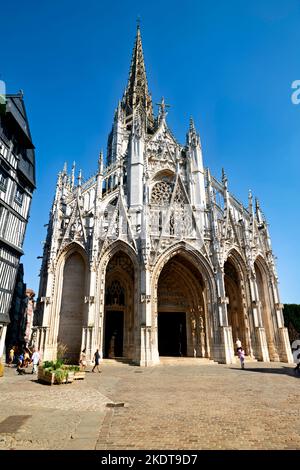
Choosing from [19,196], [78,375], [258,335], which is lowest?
[78,375]

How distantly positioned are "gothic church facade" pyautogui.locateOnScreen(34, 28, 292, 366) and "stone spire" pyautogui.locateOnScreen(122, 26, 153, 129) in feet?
51.8

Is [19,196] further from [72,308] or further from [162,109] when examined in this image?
[162,109]

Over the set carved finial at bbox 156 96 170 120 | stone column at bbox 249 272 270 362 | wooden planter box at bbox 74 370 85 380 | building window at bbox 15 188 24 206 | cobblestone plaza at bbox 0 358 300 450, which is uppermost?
carved finial at bbox 156 96 170 120

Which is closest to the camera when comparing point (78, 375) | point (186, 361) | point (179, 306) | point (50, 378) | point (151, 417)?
point (151, 417)

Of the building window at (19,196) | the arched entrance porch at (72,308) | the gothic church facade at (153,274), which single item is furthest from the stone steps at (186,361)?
the building window at (19,196)

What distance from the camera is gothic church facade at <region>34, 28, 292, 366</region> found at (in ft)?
59.1

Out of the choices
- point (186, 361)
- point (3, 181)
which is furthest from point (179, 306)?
point (3, 181)

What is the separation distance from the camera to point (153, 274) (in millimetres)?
18750

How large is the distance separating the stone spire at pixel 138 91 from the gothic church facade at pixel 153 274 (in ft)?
51.8

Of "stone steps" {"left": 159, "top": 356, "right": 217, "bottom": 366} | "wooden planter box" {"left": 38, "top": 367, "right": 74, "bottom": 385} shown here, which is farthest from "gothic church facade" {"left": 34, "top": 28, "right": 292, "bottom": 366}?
"wooden planter box" {"left": 38, "top": 367, "right": 74, "bottom": 385}

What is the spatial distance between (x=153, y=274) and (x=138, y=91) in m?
33.4

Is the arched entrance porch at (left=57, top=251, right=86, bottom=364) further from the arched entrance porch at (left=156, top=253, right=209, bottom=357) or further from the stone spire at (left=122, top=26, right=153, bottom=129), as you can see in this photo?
the stone spire at (left=122, top=26, right=153, bottom=129)

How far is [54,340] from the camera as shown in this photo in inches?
699
